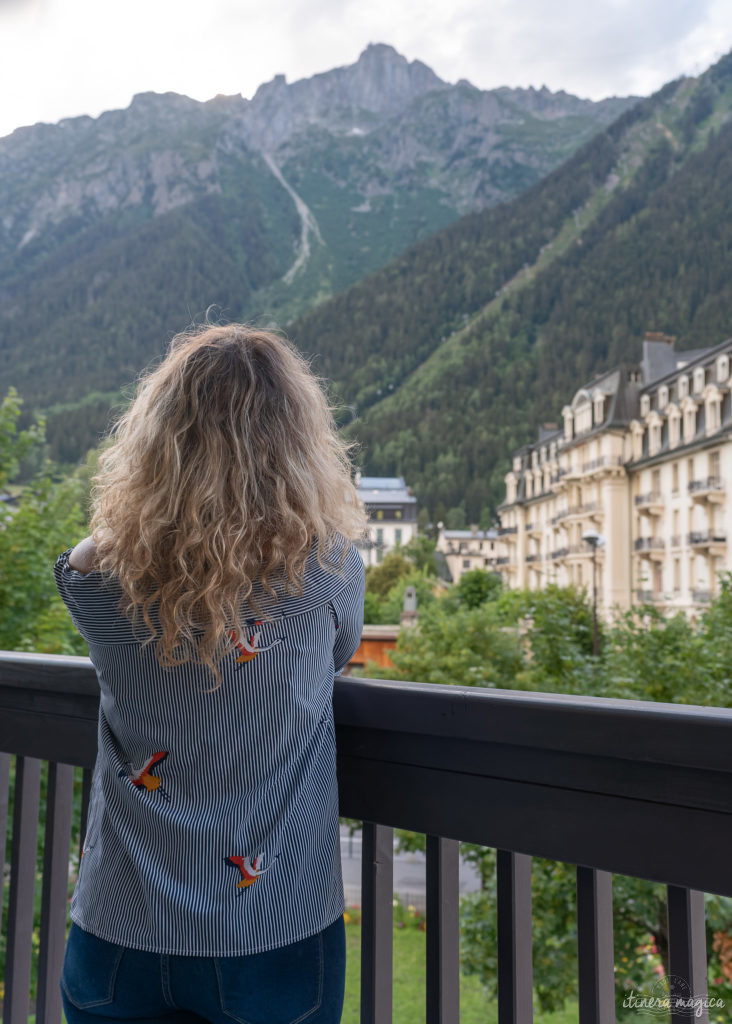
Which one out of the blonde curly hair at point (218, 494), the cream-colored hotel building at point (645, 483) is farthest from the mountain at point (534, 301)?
the blonde curly hair at point (218, 494)

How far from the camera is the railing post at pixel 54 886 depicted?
1.03 m

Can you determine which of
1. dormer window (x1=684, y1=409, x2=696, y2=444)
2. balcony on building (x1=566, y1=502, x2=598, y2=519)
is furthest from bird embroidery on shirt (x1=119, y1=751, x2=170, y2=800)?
balcony on building (x1=566, y1=502, x2=598, y2=519)

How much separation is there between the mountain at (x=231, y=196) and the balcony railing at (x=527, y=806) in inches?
1462

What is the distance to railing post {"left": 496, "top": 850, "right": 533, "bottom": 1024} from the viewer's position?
71cm

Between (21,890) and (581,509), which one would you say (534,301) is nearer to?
(581,509)

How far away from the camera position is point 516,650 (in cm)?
1212

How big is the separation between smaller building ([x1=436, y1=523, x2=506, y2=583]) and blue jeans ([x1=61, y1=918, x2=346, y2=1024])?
3786cm

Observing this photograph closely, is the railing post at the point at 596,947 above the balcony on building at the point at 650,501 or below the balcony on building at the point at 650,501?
below

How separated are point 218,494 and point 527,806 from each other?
0.39m

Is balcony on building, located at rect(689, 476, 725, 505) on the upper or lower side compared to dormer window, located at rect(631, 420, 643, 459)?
lower

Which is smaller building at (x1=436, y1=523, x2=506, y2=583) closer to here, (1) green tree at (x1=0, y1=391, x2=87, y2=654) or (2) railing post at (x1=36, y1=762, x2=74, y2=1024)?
(1) green tree at (x1=0, y1=391, x2=87, y2=654)

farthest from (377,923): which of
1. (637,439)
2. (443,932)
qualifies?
(637,439)

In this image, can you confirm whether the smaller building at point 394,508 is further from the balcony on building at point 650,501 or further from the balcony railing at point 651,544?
the balcony on building at point 650,501

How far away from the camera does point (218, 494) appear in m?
0.74
